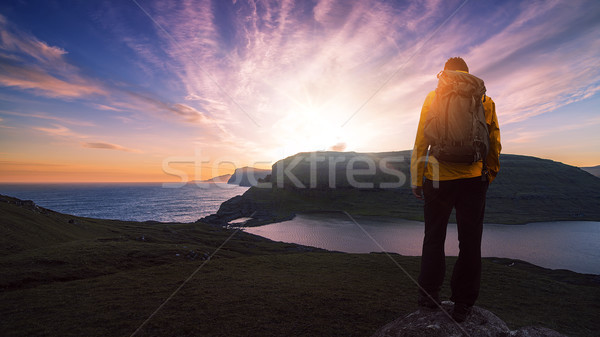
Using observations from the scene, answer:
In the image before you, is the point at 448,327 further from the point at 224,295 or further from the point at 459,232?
the point at 224,295

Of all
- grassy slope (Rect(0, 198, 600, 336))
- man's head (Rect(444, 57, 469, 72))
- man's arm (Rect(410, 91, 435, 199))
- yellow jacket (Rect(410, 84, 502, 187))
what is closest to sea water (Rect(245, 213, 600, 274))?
grassy slope (Rect(0, 198, 600, 336))

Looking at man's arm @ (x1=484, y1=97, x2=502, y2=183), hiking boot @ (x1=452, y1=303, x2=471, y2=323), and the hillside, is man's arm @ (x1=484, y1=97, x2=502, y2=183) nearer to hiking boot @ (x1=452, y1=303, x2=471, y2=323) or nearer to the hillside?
hiking boot @ (x1=452, y1=303, x2=471, y2=323)

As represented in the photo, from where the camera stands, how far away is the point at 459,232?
4148 millimetres

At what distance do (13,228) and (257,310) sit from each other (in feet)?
49.8

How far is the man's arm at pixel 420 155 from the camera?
14.6ft

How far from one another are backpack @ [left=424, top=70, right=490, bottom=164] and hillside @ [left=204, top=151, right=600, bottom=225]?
205 feet

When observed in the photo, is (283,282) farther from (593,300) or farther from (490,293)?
(593,300)

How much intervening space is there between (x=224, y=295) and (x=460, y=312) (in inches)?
219

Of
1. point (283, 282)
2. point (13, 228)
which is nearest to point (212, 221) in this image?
point (13, 228)

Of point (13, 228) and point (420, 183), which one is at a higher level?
point (420, 183)

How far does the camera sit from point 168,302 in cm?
654

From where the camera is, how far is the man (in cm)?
406

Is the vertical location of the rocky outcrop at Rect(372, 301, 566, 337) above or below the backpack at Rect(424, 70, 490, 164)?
below

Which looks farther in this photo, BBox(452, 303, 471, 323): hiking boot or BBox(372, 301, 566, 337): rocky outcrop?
BBox(452, 303, 471, 323): hiking boot
